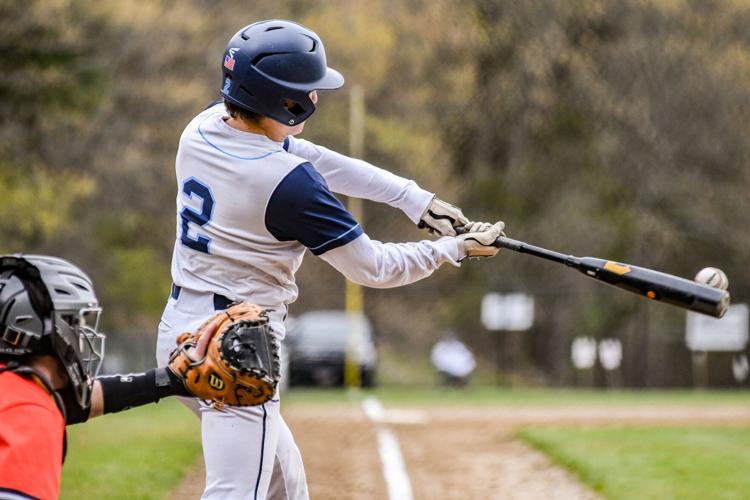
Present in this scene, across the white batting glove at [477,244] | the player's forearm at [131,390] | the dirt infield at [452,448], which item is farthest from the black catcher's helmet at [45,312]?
the dirt infield at [452,448]

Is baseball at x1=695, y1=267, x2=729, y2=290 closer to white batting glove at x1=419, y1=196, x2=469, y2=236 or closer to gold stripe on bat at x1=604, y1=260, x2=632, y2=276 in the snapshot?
gold stripe on bat at x1=604, y1=260, x2=632, y2=276

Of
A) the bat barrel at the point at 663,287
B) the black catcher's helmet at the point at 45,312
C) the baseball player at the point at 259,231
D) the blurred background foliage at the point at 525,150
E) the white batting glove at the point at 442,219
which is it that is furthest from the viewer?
the blurred background foliage at the point at 525,150

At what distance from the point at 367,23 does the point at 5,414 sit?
125 ft

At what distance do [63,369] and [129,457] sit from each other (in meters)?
7.64

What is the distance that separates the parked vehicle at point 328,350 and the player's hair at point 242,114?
2493cm

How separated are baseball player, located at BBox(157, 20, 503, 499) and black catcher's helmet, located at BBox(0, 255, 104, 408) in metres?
1.00

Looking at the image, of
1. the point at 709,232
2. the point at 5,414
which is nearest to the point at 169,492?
the point at 5,414

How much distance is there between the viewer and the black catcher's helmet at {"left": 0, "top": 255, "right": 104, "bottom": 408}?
3375 millimetres

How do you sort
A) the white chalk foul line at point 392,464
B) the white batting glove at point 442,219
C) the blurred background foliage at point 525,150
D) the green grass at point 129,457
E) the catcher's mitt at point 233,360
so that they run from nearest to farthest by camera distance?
the catcher's mitt at point 233,360, the white batting glove at point 442,219, the green grass at point 129,457, the white chalk foul line at point 392,464, the blurred background foliage at point 525,150

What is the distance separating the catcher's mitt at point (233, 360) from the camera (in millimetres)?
4000

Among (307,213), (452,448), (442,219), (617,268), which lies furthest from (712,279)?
(452,448)

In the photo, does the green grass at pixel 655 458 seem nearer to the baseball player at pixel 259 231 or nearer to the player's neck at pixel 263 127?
the baseball player at pixel 259 231

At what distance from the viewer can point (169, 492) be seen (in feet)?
28.9

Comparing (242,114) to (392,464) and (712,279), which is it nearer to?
(712,279)
